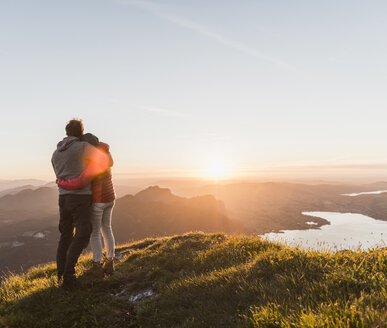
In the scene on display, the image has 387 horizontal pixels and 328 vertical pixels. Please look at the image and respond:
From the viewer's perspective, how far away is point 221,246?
23.0 feet

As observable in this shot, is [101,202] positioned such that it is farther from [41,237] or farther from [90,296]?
[41,237]

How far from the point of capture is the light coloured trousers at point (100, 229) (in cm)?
571

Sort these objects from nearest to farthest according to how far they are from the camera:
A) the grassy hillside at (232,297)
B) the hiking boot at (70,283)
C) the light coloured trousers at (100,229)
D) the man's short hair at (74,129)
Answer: the grassy hillside at (232,297)
the hiking boot at (70,283)
the man's short hair at (74,129)
the light coloured trousers at (100,229)

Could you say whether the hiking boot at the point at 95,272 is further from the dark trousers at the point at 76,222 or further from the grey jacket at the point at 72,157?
the grey jacket at the point at 72,157

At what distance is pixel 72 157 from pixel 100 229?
209 centimetres

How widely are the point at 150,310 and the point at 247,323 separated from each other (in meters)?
2.03

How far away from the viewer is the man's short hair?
551 cm

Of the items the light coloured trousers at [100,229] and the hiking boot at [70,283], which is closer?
the hiking boot at [70,283]

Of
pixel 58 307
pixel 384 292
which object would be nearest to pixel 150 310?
pixel 58 307

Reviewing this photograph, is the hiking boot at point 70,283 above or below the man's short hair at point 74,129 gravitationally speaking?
below

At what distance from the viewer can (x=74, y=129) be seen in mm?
5520

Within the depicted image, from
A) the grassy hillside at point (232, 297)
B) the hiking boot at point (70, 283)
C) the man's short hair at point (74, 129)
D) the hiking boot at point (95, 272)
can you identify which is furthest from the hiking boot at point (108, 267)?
the man's short hair at point (74, 129)

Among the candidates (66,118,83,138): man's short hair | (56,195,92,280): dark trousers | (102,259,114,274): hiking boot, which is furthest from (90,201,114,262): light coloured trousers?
(66,118,83,138): man's short hair

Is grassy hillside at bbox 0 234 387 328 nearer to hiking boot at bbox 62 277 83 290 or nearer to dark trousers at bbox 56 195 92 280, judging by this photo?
hiking boot at bbox 62 277 83 290
